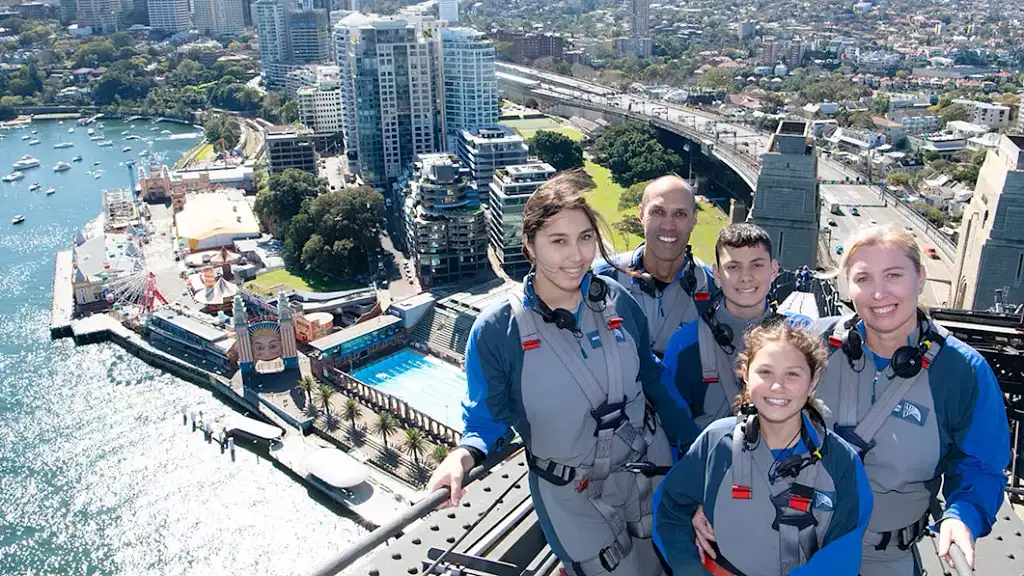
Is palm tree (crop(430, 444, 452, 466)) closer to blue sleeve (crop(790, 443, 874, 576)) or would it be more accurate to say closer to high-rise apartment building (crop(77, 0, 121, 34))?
blue sleeve (crop(790, 443, 874, 576))

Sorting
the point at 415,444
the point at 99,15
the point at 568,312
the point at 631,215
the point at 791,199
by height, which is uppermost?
the point at 99,15

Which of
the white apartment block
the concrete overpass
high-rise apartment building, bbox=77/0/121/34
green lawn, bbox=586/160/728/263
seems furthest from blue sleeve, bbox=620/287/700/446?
high-rise apartment building, bbox=77/0/121/34

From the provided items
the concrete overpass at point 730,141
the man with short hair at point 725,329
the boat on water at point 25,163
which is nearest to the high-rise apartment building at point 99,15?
the boat on water at point 25,163

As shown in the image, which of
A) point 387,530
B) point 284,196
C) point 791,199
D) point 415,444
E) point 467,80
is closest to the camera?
point 387,530

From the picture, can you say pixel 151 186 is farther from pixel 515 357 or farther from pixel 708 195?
pixel 515 357

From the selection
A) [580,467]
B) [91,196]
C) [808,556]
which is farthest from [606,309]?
[91,196]

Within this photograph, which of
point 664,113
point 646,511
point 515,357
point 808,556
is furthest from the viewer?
point 664,113

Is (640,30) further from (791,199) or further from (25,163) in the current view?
(791,199)

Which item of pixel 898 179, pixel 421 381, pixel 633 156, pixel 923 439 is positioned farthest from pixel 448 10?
pixel 923 439
